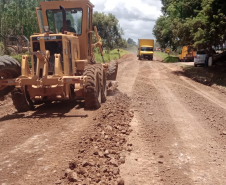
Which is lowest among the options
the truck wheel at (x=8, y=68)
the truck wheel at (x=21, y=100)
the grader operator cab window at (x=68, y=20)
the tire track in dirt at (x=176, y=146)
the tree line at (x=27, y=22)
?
the tire track in dirt at (x=176, y=146)

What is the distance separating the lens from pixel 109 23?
5578 centimetres

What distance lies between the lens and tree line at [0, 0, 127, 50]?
27.6 meters

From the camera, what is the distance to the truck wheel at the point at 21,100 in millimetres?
7170

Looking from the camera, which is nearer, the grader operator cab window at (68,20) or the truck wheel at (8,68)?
the truck wheel at (8,68)

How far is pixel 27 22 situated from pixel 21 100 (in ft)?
81.5

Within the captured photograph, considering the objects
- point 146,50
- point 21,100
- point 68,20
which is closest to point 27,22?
point 146,50


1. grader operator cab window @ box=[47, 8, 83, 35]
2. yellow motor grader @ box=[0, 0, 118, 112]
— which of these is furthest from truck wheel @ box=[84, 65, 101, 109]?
grader operator cab window @ box=[47, 8, 83, 35]

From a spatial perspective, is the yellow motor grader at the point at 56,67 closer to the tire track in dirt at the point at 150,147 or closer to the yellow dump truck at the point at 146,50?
the tire track in dirt at the point at 150,147

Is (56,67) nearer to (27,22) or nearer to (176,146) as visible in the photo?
(176,146)

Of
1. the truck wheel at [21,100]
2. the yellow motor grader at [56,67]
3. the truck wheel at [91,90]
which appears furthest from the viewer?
the truck wheel at [21,100]

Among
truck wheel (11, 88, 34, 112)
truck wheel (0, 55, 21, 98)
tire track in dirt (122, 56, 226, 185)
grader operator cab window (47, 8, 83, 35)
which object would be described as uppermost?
grader operator cab window (47, 8, 83, 35)

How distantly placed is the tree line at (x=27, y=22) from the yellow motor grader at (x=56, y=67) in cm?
556

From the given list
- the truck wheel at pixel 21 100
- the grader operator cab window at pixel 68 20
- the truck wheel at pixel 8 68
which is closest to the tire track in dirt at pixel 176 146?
the truck wheel at pixel 21 100

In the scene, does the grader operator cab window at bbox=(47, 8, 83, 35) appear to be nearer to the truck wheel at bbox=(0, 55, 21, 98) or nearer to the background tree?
the truck wheel at bbox=(0, 55, 21, 98)
